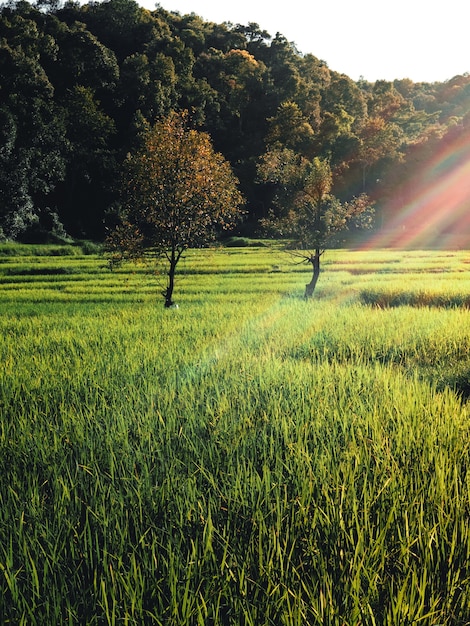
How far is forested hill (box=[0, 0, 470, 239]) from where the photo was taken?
34.3 m

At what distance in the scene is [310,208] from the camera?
13891 mm

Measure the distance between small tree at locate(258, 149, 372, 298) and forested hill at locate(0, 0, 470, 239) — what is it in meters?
17.4

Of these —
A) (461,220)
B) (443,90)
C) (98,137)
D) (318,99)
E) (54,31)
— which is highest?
(443,90)

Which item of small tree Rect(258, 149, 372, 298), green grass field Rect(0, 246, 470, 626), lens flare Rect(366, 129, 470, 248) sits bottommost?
green grass field Rect(0, 246, 470, 626)

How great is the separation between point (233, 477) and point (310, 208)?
473 inches

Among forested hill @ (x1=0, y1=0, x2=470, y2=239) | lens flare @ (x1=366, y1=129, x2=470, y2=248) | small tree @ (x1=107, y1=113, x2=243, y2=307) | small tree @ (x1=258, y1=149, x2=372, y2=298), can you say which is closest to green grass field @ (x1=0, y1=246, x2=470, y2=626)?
small tree @ (x1=107, y1=113, x2=243, y2=307)

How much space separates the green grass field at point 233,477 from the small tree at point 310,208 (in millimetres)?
5697

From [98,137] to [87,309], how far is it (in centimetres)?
2974

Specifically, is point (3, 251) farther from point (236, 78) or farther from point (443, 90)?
point (443, 90)

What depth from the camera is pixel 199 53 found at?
51781 millimetres

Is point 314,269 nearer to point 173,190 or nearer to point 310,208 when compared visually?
point 310,208

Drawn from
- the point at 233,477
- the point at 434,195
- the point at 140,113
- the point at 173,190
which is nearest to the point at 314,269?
the point at 173,190

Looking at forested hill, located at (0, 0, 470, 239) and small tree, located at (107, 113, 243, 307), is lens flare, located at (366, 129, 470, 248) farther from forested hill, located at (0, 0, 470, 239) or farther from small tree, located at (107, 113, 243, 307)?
small tree, located at (107, 113, 243, 307)

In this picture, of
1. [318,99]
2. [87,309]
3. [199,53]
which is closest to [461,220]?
[318,99]
